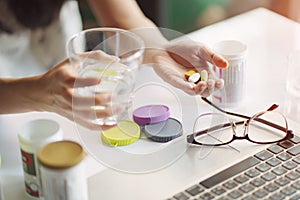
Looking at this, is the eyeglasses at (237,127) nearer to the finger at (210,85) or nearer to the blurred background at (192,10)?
the finger at (210,85)

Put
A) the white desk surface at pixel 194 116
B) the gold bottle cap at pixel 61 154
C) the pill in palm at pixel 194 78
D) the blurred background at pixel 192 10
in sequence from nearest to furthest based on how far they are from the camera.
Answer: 1. the gold bottle cap at pixel 61 154
2. the white desk surface at pixel 194 116
3. the pill in palm at pixel 194 78
4. the blurred background at pixel 192 10

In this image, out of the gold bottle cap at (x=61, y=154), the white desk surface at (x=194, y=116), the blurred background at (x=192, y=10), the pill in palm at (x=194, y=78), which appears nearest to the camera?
the gold bottle cap at (x=61, y=154)

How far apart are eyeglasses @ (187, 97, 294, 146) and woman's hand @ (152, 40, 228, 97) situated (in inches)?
1.9

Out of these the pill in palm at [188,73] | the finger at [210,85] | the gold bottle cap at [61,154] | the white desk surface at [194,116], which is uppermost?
the gold bottle cap at [61,154]

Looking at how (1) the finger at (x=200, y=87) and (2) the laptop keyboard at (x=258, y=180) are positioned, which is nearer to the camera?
(2) the laptop keyboard at (x=258, y=180)

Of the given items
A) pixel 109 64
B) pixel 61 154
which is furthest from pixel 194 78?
pixel 61 154

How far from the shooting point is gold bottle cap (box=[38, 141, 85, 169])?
2.80 feet

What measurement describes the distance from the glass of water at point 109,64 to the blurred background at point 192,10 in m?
0.89

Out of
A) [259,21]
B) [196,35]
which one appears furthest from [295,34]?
[196,35]

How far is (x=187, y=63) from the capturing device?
1.12m

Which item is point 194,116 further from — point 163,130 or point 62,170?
point 62,170

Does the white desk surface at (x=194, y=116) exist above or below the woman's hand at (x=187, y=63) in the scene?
below

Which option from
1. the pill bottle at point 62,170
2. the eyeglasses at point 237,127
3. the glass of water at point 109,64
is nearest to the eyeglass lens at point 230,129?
the eyeglasses at point 237,127

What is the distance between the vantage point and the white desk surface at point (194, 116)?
983 millimetres
